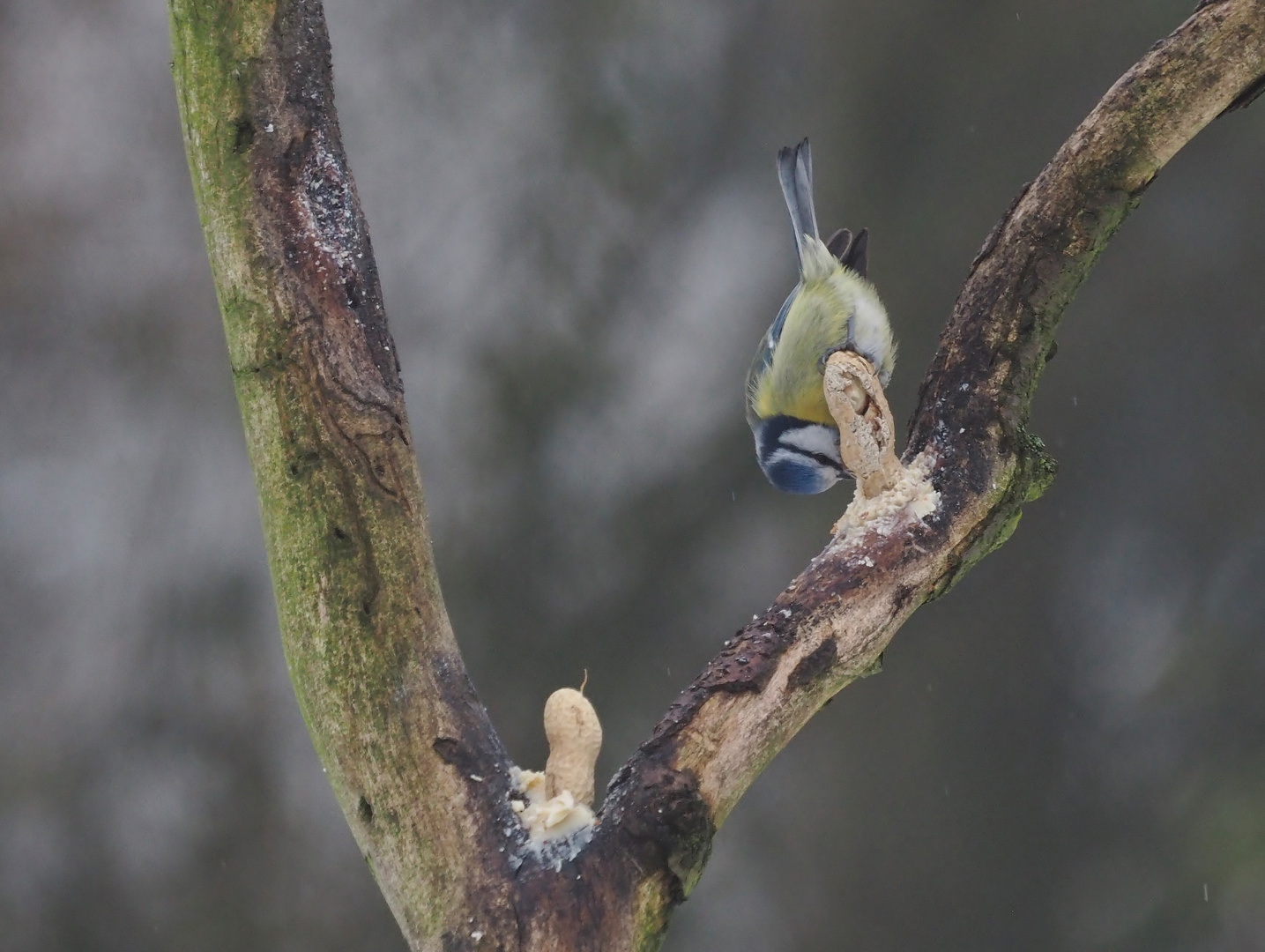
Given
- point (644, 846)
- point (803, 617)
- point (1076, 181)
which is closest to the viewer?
point (644, 846)

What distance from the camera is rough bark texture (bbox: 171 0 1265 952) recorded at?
828mm

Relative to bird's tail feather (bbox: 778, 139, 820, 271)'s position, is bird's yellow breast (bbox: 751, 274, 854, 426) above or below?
below

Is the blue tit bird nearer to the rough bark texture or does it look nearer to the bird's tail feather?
the bird's tail feather

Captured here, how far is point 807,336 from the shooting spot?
5.44ft

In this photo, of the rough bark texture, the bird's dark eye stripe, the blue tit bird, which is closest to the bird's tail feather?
the blue tit bird

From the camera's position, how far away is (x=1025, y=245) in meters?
1.12

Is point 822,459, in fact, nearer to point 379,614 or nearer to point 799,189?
point 799,189

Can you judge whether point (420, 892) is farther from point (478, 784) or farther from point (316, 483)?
point (316, 483)

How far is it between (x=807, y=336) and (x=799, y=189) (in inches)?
9.0

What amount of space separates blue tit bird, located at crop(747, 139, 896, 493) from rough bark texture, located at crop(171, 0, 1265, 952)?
610mm

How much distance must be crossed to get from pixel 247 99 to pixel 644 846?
61 cm

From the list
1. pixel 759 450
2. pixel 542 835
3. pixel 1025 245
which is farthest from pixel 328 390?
pixel 759 450

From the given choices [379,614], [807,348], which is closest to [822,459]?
[807,348]

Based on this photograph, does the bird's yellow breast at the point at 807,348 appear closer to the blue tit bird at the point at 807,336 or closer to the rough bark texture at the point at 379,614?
the blue tit bird at the point at 807,336
